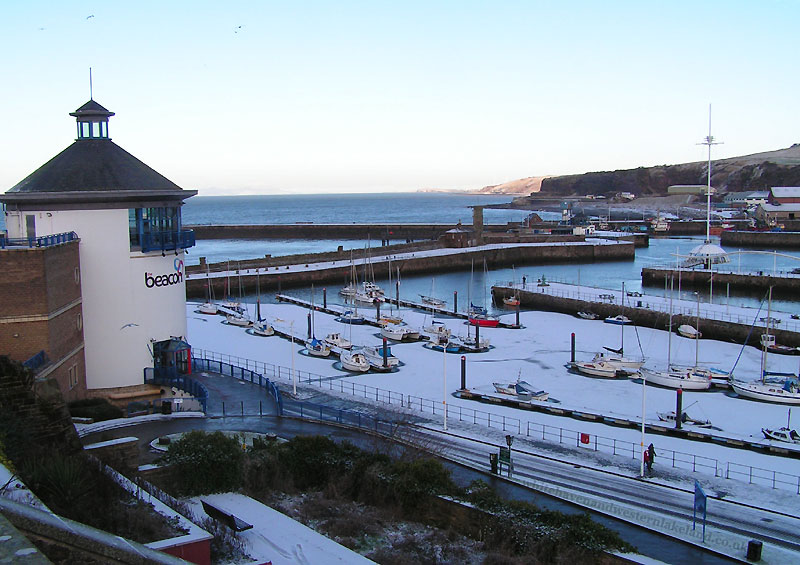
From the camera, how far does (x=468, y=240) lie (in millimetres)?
98000

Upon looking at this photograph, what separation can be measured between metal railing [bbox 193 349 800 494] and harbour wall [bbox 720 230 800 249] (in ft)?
320

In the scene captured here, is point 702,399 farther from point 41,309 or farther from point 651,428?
point 41,309

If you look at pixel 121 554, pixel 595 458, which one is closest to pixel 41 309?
pixel 121 554

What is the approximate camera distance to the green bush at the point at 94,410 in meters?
19.0

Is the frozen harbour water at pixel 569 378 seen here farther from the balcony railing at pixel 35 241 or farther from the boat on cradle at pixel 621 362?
the balcony railing at pixel 35 241

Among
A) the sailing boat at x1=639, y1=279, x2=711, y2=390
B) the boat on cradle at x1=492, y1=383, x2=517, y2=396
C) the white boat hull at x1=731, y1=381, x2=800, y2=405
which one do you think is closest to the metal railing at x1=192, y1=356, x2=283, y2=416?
the boat on cradle at x1=492, y1=383, x2=517, y2=396

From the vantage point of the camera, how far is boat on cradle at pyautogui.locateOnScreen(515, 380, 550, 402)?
2888 centimetres

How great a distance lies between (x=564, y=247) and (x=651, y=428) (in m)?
74.1

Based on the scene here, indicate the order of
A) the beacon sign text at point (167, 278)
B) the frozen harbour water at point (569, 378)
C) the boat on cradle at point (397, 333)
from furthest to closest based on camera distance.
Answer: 1. the boat on cradle at point (397, 333)
2. the beacon sign text at point (167, 278)
3. the frozen harbour water at point (569, 378)

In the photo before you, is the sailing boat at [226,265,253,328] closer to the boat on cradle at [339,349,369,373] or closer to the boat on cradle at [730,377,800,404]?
the boat on cradle at [339,349,369,373]

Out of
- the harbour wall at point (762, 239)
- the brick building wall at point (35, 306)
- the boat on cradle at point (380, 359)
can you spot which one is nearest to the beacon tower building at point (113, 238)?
the brick building wall at point (35, 306)

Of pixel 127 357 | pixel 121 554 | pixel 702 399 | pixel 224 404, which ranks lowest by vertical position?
pixel 702 399

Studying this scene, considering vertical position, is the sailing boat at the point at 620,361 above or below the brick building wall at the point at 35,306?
below

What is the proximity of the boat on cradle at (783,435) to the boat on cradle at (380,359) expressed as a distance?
16299mm
